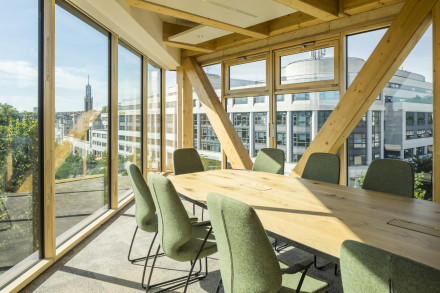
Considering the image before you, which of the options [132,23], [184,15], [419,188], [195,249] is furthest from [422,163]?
[132,23]

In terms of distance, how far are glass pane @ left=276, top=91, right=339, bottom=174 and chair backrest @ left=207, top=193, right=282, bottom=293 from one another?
4193 mm

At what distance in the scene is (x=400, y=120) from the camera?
14.9 feet

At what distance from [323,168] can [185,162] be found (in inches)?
78.6

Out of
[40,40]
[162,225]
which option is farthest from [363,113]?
[40,40]

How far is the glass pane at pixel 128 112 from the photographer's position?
5.31 meters

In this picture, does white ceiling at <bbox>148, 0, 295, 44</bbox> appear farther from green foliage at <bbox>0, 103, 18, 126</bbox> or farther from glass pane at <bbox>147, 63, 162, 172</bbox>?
glass pane at <bbox>147, 63, 162, 172</bbox>

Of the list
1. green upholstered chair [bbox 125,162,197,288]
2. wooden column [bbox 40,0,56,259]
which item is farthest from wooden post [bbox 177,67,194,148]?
green upholstered chair [bbox 125,162,197,288]

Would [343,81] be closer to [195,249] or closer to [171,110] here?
[195,249]

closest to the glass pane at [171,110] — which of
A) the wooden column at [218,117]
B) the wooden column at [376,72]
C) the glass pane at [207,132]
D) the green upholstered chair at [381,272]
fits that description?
the glass pane at [207,132]

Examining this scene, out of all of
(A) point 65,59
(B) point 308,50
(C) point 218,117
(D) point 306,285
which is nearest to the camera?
(D) point 306,285

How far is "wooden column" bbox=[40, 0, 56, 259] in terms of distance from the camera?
3023mm

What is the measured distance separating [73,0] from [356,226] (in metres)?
3.75

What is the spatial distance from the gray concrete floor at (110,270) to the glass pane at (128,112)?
1.83m

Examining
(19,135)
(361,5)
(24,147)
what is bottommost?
(24,147)
